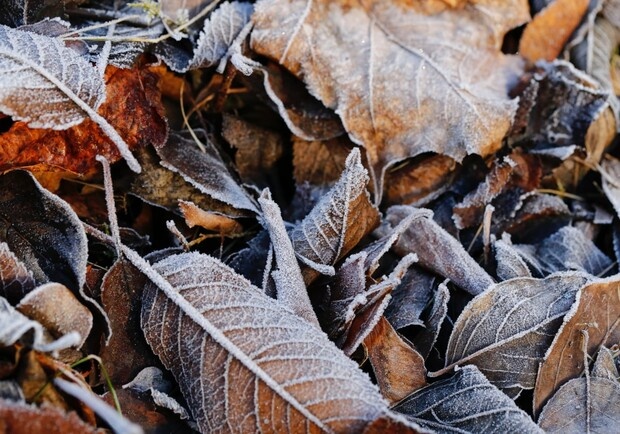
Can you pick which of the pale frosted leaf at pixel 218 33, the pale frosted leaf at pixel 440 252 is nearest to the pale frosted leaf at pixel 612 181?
the pale frosted leaf at pixel 440 252

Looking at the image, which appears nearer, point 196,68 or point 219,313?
point 219,313

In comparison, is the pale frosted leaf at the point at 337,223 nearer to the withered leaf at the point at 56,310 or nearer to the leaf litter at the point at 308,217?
the leaf litter at the point at 308,217

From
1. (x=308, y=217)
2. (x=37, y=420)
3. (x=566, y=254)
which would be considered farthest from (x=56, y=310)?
(x=566, y=254)

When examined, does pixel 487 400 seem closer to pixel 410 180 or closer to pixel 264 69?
pixel 410 180

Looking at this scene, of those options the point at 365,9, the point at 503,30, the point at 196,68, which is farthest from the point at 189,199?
the point at 503,30

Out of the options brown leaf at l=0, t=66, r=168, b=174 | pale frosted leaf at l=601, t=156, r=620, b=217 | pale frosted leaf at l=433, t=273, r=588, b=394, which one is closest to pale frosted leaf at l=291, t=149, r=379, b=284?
pale frosted leaf at l=433, t=273, r=588, b=394

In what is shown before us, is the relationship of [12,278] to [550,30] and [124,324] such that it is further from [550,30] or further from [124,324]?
[550,30]
